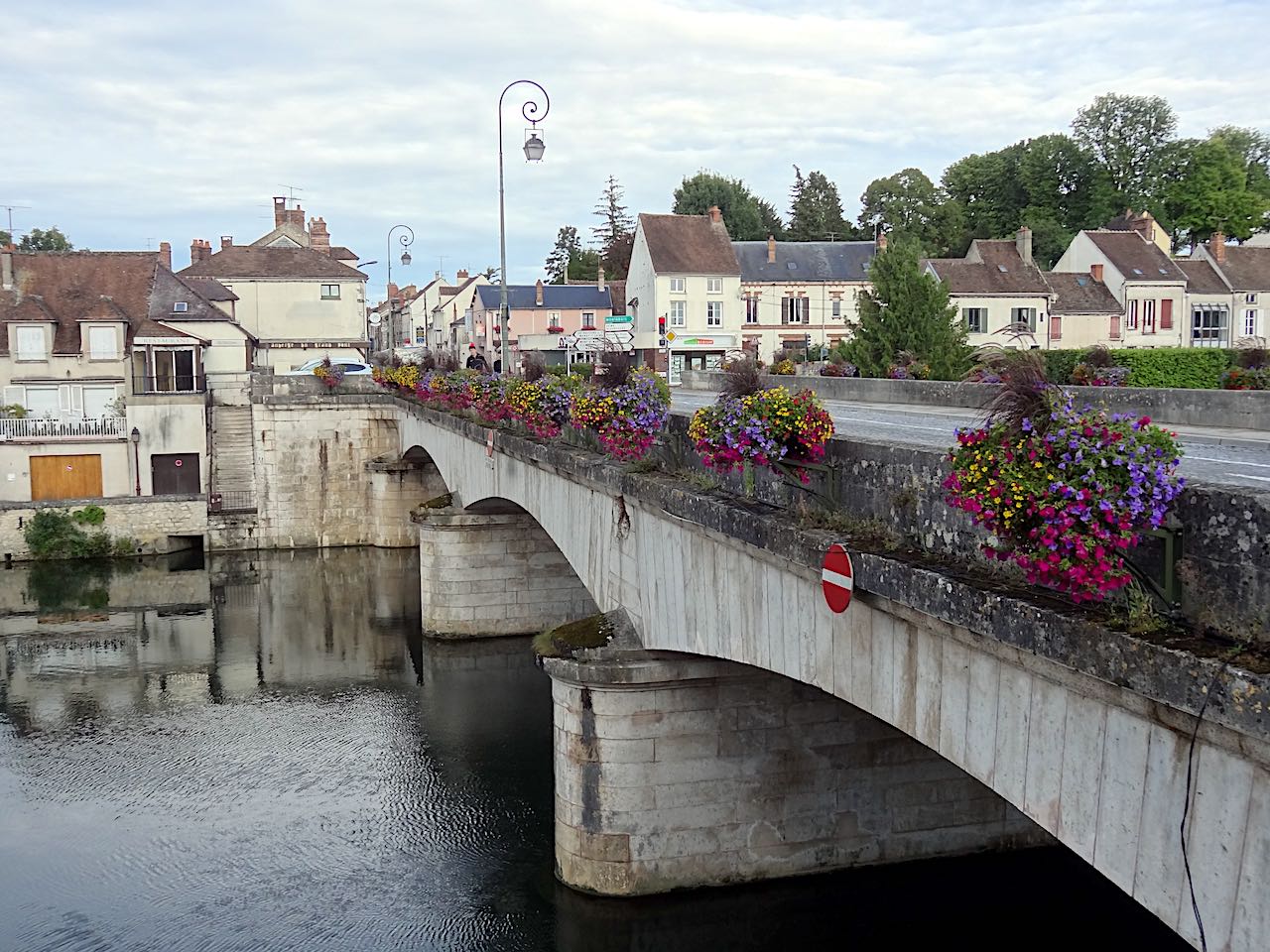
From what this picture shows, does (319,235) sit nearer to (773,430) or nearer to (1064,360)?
(1064,360)

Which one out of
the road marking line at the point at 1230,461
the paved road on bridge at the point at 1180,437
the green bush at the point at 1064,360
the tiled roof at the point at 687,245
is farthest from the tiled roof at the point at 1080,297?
the road marking line at the point at 1230,461

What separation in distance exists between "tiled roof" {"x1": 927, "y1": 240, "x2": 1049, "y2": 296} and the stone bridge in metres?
37.4

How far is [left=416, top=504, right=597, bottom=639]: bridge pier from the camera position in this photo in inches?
1160

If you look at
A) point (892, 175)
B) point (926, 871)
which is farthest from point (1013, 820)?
point (892, 175)

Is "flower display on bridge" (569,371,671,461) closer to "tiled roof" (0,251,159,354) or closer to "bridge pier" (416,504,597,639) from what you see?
"bridge pier" (416,504,597,639)

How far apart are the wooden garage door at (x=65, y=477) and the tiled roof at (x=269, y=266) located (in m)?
18.8

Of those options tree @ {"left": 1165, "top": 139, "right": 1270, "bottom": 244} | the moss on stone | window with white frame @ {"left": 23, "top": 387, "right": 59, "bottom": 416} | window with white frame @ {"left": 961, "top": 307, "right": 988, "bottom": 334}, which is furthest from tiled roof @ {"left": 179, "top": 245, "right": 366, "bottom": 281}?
tree @ {"left": 1165, "top": 139, "right": 1270, "bottom": 244}

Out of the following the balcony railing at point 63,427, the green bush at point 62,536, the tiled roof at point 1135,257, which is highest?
→ the tiled roof at point 1135,257

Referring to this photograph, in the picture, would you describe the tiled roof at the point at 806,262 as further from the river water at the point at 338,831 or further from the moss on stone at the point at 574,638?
the moss on stone at the point at 574,638

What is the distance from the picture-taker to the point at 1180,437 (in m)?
13.4

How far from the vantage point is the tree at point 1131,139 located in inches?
3066

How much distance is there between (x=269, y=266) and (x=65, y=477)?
20.5 m

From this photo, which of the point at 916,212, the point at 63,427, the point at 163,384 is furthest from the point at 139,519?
the point at 916,212

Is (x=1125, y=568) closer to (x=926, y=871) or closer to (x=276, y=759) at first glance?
(x=926, y=871)
